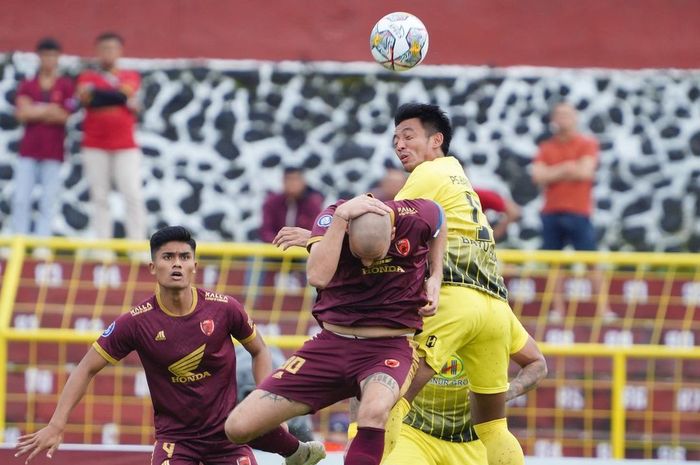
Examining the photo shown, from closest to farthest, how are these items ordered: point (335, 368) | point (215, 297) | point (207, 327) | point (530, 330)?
1. point (335, 368)
2. point (207, 327)
3. point (215, 297)
4. point (530, 330)

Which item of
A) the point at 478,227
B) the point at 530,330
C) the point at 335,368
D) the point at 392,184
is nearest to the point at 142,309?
the point at 335,368

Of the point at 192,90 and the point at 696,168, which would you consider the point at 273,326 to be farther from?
the point at 696,168

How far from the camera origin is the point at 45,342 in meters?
12.2

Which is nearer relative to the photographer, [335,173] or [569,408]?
[569,408]

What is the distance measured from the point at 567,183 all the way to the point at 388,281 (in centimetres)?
625

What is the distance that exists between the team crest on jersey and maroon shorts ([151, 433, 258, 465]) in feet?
1.97

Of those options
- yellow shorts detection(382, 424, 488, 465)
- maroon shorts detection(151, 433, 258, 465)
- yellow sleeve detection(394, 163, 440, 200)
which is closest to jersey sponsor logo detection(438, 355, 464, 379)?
yellow shorts detection(382, 424, 488, 465)

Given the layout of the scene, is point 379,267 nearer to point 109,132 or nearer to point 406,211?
point 406,211

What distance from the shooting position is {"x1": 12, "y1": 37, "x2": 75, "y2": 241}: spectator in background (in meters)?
14.0

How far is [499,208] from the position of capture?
1229 cm

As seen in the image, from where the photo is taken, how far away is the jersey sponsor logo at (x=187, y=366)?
8.43m

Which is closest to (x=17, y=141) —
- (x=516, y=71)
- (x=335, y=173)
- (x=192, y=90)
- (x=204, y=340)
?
(x=192, y=90)

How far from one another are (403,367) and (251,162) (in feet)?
27.5

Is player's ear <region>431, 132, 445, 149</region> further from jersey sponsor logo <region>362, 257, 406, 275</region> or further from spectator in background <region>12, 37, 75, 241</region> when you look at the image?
spectator in background <region>12, 37, 75, 241</region>
